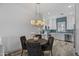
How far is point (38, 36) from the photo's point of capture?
161 centimetres

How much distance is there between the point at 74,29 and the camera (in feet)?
5.22

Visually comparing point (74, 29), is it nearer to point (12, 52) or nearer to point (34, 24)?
point (34, 24)

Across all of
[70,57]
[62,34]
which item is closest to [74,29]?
[62,34]

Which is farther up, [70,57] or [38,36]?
[38,36]

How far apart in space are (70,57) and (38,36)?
0.50 metres

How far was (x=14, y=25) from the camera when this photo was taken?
1.58 m

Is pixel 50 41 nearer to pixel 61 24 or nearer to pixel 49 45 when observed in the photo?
pixel 49 45

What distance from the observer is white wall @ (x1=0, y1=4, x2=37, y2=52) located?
1527mm

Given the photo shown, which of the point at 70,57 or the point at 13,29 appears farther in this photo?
the point at 13,29

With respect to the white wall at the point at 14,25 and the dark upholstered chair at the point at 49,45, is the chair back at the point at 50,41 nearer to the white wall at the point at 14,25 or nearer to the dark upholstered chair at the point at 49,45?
the dark upholstered chair at the point at 49,45

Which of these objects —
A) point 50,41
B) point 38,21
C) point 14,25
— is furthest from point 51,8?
point 14,25

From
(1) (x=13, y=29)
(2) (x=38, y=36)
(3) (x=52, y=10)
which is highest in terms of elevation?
(3) (x=52, y=10)

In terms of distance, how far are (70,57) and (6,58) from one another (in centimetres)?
80

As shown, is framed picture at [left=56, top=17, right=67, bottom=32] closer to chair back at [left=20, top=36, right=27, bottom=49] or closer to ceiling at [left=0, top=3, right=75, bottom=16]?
ceiling at [left=0, top=3, right=75, bottom=16]
